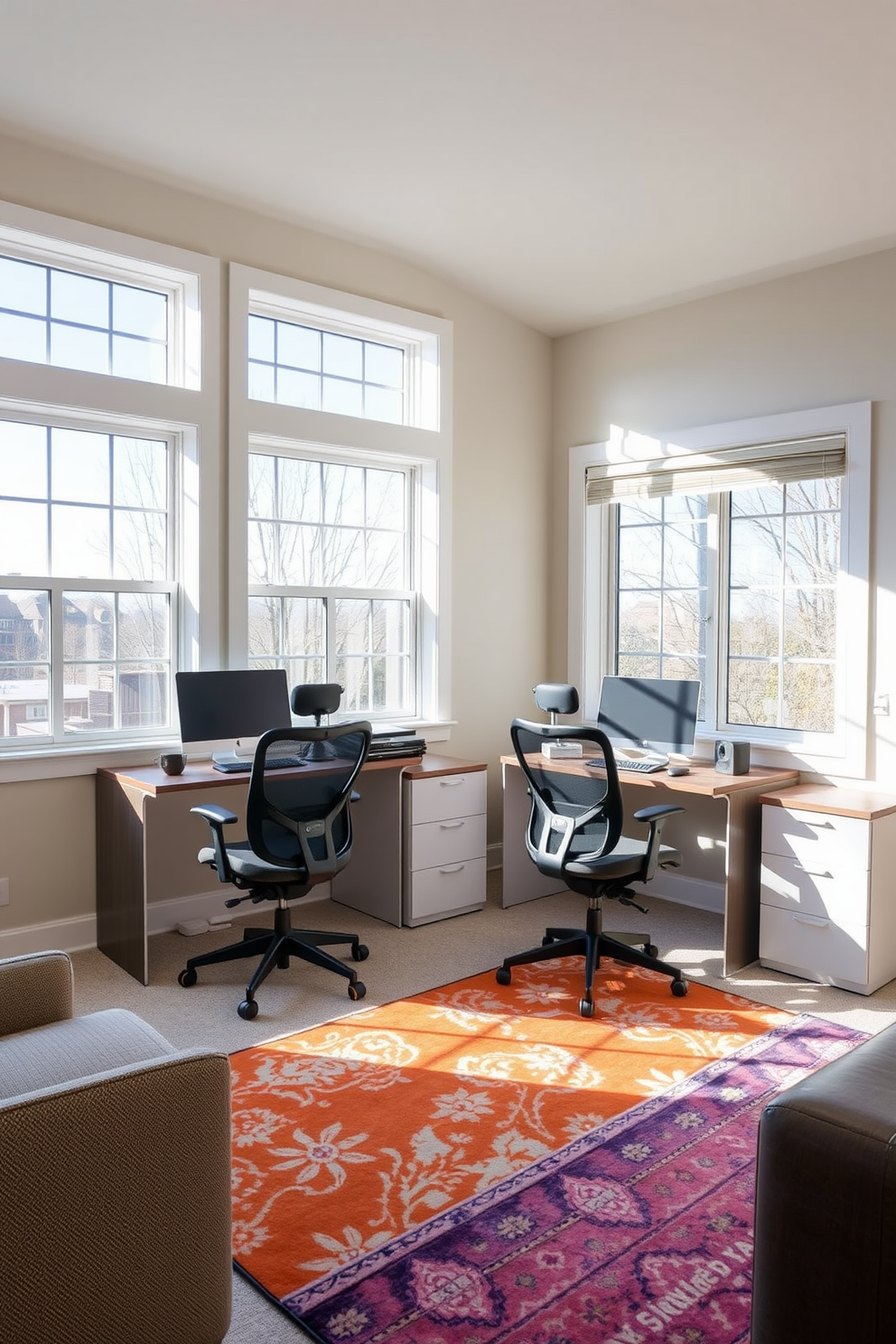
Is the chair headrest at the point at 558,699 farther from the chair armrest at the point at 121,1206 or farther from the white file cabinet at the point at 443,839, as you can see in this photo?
the chair armrest at the point at 121,1206

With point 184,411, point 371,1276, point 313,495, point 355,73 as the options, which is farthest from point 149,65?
point 371,1276

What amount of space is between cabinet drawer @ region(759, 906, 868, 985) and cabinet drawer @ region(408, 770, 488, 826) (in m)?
1.33

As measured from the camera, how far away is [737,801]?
3.83 m

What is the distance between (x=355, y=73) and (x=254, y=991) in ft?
10.2

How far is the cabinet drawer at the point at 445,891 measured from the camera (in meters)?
4.30

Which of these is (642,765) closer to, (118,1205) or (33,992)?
(33,992)

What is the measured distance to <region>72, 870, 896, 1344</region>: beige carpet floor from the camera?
333 cm

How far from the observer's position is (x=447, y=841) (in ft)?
14.5

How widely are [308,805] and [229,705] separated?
769mm

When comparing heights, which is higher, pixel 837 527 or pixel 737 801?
pixel 837 527

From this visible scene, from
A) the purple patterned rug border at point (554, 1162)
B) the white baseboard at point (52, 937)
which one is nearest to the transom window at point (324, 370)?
the white baseboard at point (52, 937)

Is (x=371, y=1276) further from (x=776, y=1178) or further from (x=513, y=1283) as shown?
(x=776, y=1178)

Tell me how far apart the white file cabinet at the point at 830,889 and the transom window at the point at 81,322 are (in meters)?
3.11

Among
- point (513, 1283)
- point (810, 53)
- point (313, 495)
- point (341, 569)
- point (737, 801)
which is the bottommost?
point (513, 1283)
